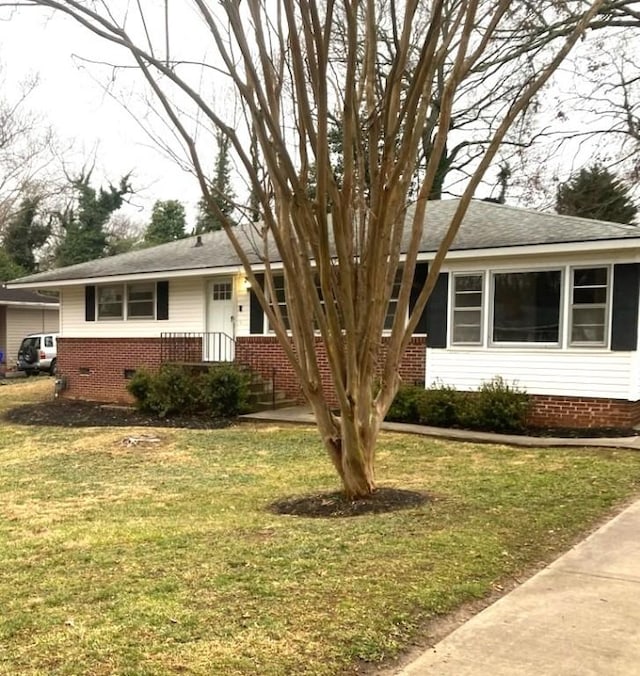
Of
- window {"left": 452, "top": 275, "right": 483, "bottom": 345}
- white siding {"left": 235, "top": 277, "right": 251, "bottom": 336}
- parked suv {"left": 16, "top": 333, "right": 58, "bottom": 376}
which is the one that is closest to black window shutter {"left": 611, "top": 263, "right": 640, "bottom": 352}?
window {"left": 452, "top": 275, "right": 483, "bottom": 345}

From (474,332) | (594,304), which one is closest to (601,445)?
(594,304)

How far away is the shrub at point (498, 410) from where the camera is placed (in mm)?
11031

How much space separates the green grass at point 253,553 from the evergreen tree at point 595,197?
1817 centimetres

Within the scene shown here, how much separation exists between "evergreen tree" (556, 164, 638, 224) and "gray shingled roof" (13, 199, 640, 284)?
1063cm

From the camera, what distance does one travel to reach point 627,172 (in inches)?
916

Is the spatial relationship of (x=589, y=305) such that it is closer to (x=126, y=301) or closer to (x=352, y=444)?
(x=352, y=444)

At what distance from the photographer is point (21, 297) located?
1164 inches

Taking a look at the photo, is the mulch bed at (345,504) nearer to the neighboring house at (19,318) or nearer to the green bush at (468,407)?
the green bush at (468,407)

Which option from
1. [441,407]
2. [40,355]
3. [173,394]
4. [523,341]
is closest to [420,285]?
[523,341]

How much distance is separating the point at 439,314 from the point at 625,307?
127 inches

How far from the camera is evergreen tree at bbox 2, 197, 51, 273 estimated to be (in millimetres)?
42031

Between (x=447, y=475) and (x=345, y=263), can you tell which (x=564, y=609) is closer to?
(x=345, y=263)

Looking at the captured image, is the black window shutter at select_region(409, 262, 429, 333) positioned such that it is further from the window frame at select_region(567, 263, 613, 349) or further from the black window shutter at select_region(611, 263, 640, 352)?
the black window shutter at select_region(611, 263, 640, 352)

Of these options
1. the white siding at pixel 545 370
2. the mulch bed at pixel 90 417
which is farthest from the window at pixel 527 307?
the mulch bed at pixel 90 417
